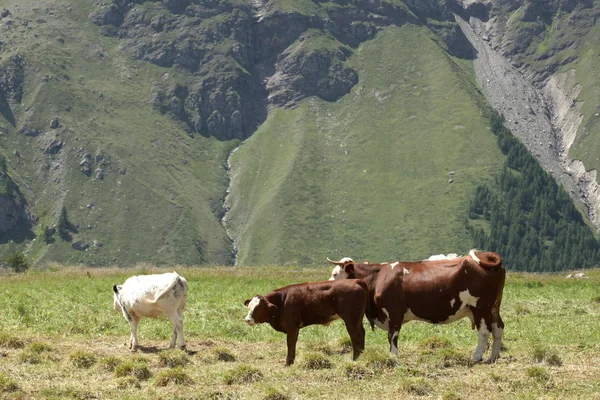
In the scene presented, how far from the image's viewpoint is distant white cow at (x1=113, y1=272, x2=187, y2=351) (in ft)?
87.2

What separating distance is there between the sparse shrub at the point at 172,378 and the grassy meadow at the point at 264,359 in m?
0.03

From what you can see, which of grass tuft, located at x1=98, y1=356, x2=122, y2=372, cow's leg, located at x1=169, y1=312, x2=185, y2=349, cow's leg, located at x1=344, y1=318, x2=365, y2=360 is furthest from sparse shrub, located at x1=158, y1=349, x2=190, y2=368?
cow's leg, located at x1=344, y1=318, x2=365, y2=360

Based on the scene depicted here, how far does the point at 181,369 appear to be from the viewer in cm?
2153

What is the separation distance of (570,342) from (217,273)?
36675 mm

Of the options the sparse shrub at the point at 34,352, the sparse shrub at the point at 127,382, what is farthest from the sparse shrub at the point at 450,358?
the sparse shrub at the point at 34,352

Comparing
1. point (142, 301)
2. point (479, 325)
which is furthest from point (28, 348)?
point (479, 325)

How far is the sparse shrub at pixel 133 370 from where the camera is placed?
21328 mm

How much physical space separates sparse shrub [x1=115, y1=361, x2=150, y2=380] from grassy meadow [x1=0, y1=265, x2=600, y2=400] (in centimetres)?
3

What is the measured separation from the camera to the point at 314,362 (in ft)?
73.6

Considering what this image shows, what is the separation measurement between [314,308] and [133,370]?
5.20 m

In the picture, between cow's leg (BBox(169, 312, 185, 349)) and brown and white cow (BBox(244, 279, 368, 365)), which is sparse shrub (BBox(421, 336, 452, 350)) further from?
cow's leg (BBox(169, 312, 185, 349))

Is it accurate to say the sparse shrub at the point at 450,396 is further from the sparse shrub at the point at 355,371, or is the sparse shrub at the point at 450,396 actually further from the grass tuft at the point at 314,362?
the grass tuft at the point at 314,362

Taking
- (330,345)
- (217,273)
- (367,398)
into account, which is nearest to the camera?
(367,398)

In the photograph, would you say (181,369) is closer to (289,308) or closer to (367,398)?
(289,308)
